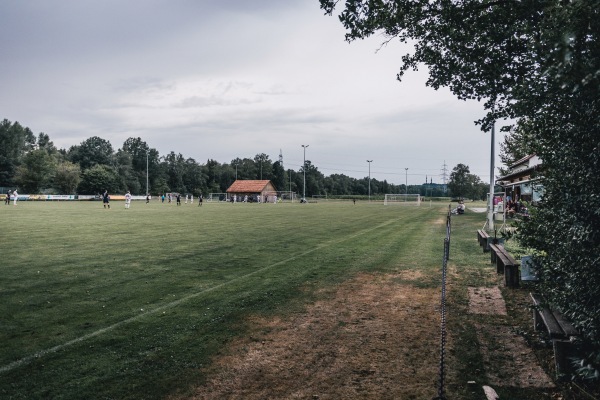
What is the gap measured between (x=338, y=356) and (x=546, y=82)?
3664 mm

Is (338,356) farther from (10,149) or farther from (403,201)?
(10,149)

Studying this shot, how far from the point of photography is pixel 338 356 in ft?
16.1

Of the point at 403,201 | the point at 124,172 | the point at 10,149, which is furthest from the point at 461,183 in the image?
the point at 10,149

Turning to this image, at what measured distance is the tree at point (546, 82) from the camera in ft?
10.9

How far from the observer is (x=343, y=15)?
6203 millimetres

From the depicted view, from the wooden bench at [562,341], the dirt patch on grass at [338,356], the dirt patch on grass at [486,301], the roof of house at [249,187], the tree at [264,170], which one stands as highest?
the tree at [264,170]

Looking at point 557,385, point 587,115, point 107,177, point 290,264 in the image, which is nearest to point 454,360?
point 557,385

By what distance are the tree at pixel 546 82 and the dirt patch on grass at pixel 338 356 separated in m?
1.73

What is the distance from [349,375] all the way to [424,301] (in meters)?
3.30

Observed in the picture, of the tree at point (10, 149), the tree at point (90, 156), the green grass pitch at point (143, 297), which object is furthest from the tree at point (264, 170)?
the green grass pitch at point (143, 297)

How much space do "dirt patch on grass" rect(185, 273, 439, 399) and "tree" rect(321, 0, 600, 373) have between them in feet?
5.69

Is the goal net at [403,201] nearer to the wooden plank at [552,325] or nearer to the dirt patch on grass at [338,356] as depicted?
the dirt patch on grass at [338,356]

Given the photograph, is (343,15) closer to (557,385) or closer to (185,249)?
(557,385)

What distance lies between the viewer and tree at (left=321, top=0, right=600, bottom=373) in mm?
3311
